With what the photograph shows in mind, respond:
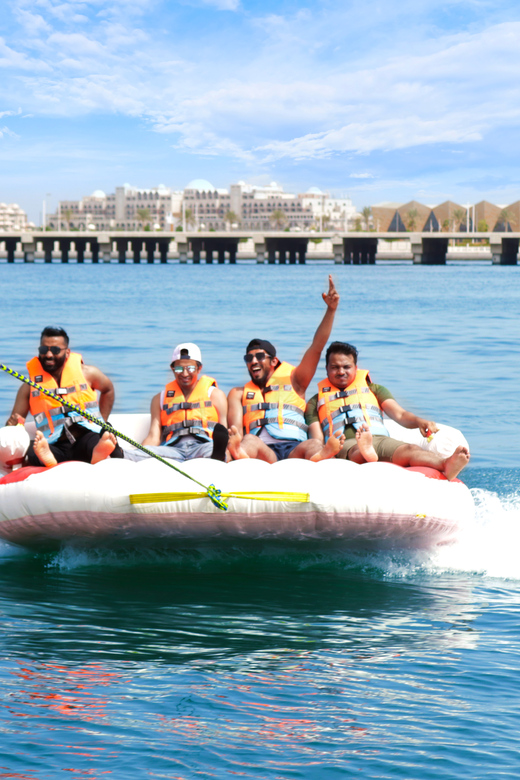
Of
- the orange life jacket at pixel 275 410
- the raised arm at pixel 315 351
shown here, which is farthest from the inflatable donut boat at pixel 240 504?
the raised arm at pixel 315 351

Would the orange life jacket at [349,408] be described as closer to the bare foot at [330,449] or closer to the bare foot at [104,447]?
the bare foot at [330,449]

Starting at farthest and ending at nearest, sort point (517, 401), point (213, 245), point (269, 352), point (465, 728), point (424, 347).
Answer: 1. point (213, 245)
2. point (424, 347)
3. point (517, 401)
4. point (269, 352)
5. point (465, 728)

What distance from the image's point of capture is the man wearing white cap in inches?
260

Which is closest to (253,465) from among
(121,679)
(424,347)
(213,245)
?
(121,679)

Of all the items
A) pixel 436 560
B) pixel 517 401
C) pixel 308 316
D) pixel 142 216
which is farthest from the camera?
pixel 142 216

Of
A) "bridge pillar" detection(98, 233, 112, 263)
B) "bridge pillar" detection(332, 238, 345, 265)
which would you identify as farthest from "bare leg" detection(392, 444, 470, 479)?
"bridge pillar" detection(98, 233, 112, 263)

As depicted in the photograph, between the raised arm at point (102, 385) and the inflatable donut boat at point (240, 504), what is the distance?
3.45 ft

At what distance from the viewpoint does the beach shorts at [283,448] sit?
6547 mm

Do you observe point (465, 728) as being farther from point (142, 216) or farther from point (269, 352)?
point (142, 216)

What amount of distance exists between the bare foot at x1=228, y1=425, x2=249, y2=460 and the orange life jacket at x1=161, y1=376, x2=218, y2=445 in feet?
1.85

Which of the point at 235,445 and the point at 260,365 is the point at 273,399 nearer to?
the point at 260,365

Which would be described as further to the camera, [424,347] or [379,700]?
[424,347]

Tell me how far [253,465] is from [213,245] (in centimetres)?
8568

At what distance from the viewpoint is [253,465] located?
5754 mm
